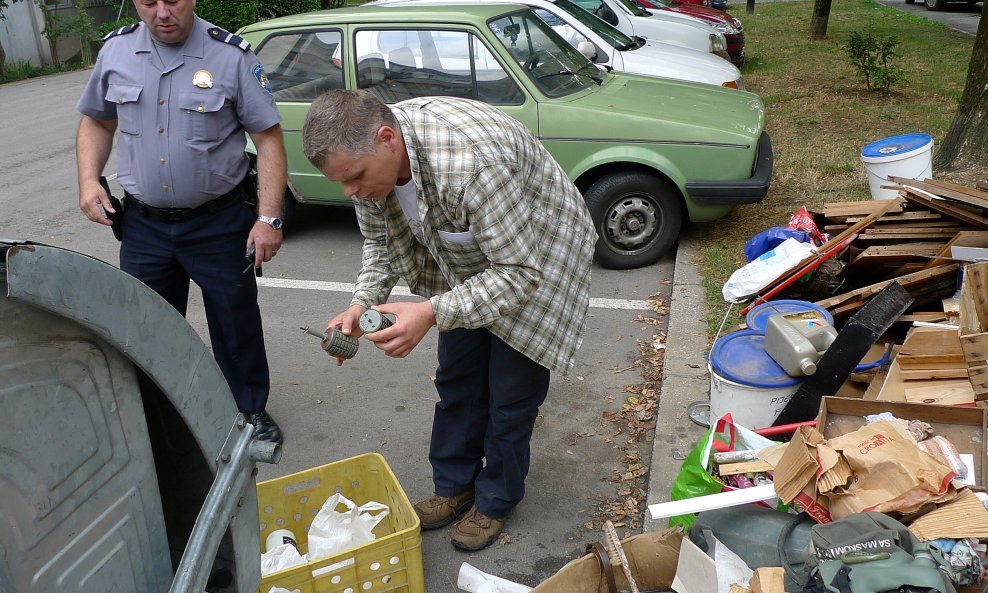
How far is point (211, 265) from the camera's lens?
338cm

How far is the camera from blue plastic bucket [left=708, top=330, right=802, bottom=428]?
133 inches

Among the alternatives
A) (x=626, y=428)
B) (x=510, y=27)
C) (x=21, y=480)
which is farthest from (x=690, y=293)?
(x=21, y=480)

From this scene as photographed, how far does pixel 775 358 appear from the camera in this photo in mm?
3471

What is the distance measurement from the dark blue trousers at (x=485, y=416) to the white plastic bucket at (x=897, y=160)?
366 cm

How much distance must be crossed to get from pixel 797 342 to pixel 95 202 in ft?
9.36

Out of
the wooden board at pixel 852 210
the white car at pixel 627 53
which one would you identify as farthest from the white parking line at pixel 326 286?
the white car at pixel 627 53

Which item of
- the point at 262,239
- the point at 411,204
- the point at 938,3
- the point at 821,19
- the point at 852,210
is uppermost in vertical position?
the point at 411,204

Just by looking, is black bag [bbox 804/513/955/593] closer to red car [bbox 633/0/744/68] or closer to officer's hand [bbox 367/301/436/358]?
officer's hand [bbox 367/301/436/358]

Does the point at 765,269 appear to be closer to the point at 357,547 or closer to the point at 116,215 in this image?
the point at 357,547

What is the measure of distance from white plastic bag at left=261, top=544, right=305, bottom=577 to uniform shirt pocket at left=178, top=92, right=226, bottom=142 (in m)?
1.58

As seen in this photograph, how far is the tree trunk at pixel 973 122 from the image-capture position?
6.32m

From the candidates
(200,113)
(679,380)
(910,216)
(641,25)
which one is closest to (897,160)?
(910,216)

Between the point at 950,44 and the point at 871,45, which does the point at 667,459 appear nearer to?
the point at 871,45

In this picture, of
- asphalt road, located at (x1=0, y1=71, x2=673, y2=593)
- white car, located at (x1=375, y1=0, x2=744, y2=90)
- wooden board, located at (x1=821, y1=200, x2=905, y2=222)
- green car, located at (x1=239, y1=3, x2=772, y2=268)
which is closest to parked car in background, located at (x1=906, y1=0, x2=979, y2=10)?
white car, located at (x1=375, y1=0, x2=744, y2=90)
